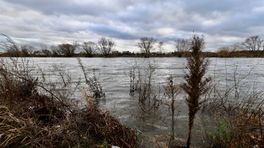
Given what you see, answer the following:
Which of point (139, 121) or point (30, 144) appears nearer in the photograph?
point (30, 144)

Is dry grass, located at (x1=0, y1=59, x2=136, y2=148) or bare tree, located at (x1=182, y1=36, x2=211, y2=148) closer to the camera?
dry grass, located at (x1=0, y1=59, x2=136, y2=148)

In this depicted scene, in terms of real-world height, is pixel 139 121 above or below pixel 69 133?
below

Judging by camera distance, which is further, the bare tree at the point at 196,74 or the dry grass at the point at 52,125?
the bare tree at the point at 196,74

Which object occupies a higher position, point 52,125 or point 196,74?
point 196,74

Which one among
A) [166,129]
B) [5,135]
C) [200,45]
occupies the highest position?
[200,45]

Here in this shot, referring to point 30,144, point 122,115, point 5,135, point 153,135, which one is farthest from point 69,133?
point 122,115

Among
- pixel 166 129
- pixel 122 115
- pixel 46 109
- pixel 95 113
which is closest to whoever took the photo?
pixel 95 113

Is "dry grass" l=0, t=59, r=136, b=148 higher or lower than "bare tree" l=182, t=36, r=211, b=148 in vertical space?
lower

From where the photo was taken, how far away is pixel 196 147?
22.3 ft

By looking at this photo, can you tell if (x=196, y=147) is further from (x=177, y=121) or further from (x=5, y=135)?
(x=5, y=135)

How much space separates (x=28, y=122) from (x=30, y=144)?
56cm

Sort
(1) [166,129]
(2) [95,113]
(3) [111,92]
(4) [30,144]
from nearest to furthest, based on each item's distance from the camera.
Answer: (4) [30,144], (2) [95,113], (1) [166,129], (3) [111,92]

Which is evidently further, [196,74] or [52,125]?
[52,125]

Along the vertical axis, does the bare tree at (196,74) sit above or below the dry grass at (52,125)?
above
